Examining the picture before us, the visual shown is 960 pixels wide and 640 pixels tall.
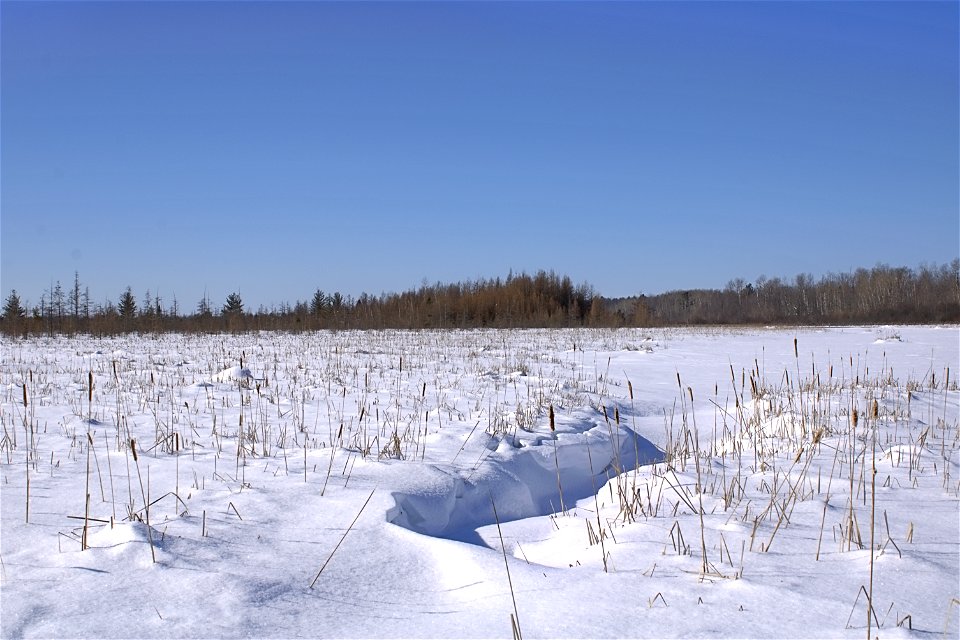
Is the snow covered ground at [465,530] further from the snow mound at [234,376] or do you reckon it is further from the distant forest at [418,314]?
the distant forest at [418,314]

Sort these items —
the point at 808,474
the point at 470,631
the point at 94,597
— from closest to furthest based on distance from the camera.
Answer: the point at 470,631 → the point at 94,597 → the point at 808,474

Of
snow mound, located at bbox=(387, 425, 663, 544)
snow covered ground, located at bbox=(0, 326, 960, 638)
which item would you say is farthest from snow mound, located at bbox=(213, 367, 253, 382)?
snow mound, located at bbox=(387, 425, 663, 544)

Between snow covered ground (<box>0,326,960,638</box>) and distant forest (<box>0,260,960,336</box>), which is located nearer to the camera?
snow covered ground (<box>0,326,960,638</box>)

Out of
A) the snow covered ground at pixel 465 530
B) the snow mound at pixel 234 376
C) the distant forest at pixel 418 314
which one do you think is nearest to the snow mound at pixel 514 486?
the snow covered ground at pixel 465 530

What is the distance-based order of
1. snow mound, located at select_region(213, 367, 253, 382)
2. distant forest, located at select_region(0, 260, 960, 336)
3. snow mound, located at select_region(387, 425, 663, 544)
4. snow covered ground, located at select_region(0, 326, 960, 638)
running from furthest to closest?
distant forest, located at select_region(0, 260, 960, 336)
snow mound, located at select_region(213, 367, 253, 382)
snow mound, located at select_region(387, 425, 663, 544)
snow covered ground, located at select_region(0, 326, 960, 638)

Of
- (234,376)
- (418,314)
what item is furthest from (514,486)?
(418,314)

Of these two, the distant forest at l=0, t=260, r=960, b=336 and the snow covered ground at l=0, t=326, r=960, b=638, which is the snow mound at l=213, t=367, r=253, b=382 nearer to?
the snow covered ground at l=0, t=326, r=960, b=638

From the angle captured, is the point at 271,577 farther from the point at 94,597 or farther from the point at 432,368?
the point at 432,368

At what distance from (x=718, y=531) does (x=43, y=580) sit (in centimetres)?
247

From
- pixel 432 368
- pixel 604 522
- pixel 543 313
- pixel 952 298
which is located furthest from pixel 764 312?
pixel 604 522

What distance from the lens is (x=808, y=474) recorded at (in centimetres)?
335

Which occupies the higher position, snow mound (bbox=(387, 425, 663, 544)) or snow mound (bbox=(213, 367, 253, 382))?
snow mound (bbox=(213, 367, 253, 382))

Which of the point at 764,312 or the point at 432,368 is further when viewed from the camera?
the point at 764,312

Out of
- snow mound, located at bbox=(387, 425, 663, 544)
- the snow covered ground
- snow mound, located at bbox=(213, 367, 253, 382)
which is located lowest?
snow mound, located at bbox=(387, 425, 663, 544)
